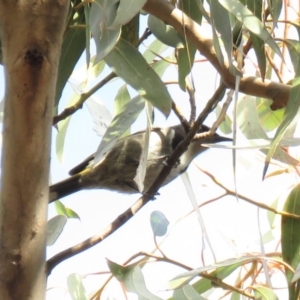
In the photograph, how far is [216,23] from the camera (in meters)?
1.11

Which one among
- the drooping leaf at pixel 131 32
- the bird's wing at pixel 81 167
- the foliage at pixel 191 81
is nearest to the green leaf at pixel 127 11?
the foliage at pixel 191 81

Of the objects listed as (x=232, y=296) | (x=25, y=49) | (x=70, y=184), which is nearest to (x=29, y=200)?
(x=25, y=49)

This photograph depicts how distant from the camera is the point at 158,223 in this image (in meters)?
1.34

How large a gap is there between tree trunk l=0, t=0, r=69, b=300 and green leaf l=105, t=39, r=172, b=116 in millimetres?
355

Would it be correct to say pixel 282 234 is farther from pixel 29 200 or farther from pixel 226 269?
pixel 29 200

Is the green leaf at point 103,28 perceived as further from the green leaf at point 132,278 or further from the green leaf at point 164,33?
the green leaf at point 132,278

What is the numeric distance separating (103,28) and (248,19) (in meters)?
0.29

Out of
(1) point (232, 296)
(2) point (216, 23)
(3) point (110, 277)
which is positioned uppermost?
(2) point (216, 23)

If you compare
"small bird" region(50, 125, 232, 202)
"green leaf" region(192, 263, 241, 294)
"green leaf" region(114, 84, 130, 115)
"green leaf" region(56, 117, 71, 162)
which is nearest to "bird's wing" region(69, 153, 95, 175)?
"small bird" region(50, 125, 232, 202)

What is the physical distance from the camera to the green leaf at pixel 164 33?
4.19ft

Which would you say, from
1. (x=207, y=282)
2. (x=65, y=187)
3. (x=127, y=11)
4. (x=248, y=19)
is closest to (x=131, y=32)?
(x=248, y=19)

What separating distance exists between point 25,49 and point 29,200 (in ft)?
0.61

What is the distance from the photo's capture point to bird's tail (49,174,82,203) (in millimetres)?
2164

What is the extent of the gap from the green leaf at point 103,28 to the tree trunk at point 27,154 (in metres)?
0.18
